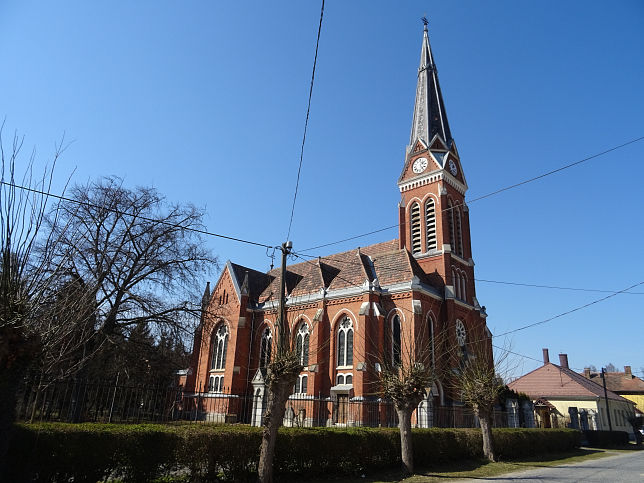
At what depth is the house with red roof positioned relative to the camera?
3588 centimetres

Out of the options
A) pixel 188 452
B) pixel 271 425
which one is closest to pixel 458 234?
pixel 271 425

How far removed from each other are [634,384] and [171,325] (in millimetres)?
64849

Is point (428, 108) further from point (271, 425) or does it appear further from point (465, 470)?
point (271, 425)

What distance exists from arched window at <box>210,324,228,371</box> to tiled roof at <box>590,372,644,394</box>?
53.5 m

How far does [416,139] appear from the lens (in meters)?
35.8

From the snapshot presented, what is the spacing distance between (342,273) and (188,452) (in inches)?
896

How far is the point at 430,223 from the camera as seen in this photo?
32.1m

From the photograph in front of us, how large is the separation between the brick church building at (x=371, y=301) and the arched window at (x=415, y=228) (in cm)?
8

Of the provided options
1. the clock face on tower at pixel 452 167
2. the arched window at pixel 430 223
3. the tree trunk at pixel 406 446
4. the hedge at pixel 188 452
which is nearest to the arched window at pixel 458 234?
the arched window at pixel 430 223

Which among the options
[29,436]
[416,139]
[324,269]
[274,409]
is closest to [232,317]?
[324,269]

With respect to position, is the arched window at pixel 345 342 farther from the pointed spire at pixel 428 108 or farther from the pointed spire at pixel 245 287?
the pointed spire at pixel 428 108

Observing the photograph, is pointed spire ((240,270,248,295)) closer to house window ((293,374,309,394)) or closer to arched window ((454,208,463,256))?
house window ((293,374,309,394))

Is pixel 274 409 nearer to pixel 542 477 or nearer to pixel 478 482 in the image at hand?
pixel 478 482

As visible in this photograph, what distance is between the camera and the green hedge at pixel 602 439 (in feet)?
101
